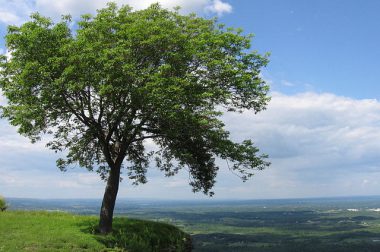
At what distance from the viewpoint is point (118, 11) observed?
3459 centimetres

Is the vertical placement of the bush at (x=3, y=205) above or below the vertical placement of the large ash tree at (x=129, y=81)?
below

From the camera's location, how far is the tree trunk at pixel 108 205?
114 feet

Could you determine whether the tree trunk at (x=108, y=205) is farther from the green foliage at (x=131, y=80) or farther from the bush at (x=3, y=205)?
the bush at (x=3, y=205)

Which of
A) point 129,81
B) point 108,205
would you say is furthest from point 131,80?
point 108,205

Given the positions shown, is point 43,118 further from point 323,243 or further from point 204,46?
point 323,243

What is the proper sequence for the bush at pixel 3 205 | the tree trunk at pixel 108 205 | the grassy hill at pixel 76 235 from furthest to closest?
the bush at pixel 3 205, the tree trunk at pixel 108 205, the grassy hill at pixel 76 235

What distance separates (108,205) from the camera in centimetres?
3472

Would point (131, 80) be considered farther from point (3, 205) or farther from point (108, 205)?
point (3, 205)

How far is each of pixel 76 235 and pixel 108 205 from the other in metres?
3.94

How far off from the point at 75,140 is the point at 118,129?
392cm

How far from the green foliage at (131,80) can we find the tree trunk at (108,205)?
4.40 ft

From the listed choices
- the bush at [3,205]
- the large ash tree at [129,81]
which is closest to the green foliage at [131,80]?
the large ash tree at [129,81]

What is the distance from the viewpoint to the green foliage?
3042cm

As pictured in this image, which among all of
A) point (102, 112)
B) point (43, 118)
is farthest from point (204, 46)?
point (43, 118)
